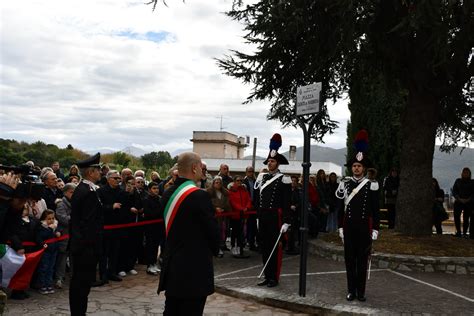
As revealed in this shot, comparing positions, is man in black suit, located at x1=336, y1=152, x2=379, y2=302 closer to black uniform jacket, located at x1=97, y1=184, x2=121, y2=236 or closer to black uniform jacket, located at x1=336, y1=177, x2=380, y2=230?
black uniform jacket, located at x1=336, y1=177, x2=380, y2=230

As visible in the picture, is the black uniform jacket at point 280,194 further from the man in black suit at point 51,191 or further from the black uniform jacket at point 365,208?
the man in black suit at point 51,191

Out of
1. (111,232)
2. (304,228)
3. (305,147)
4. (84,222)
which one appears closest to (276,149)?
(305,147)

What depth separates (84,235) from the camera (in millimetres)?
5559

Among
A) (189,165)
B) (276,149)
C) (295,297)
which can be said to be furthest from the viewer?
(276,149)

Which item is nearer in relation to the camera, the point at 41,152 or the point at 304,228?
the point at 304,228

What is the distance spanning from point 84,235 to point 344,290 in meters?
3.97

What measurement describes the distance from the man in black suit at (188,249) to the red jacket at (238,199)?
20.6 feet

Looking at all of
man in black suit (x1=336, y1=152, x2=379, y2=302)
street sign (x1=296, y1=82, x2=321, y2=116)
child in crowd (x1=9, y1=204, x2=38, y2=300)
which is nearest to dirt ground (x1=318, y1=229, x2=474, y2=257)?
man in black suit (x1=336, y1=152, x2=379, y2=302)

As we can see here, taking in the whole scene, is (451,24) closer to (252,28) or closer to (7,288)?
(252,28)

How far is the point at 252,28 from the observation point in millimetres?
10656

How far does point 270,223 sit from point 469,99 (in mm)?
7522

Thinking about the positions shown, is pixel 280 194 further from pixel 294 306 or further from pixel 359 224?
pixel 294 306

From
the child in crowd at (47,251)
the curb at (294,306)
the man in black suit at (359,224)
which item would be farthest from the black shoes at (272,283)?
the child in crowd at (47,251)

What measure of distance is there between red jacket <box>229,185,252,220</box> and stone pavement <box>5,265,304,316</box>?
3202 millimetres
